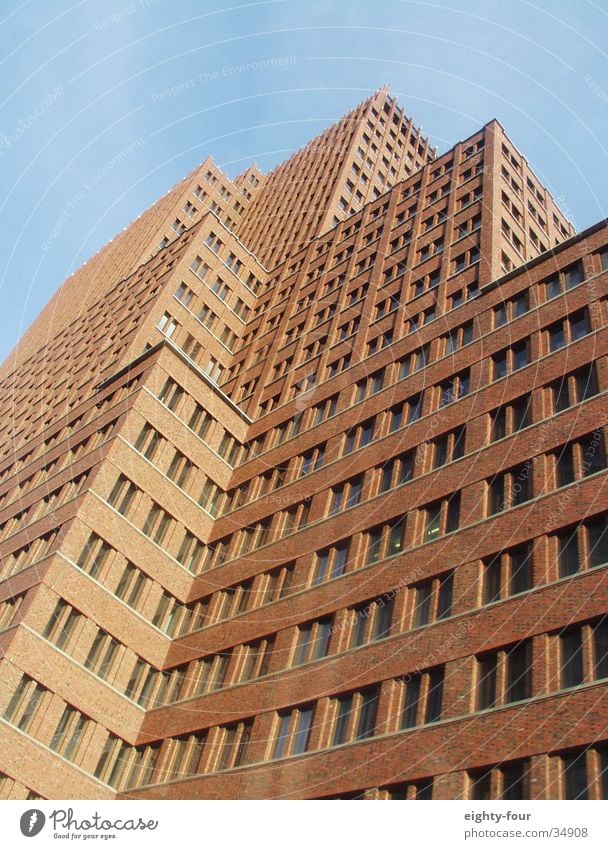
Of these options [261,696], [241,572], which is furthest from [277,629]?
[241,572]

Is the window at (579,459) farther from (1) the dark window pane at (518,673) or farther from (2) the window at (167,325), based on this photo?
(2) the window at (167,325)

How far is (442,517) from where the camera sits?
38.3m

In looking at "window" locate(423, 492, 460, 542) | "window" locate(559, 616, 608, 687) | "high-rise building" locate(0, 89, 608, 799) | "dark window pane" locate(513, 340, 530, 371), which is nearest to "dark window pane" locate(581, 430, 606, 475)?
"high-rise building" locate(0, 89, 608, 799)

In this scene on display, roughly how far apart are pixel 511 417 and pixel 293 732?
55.5ft

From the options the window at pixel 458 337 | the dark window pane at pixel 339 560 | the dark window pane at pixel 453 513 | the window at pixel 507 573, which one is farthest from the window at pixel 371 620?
the window at pixel 458 337

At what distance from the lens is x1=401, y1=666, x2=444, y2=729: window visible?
103 feet

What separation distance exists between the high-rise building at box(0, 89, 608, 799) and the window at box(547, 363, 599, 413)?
0.53ft

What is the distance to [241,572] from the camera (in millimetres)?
47469

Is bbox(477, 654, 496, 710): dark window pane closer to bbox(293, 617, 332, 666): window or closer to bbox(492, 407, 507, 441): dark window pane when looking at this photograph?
bbox(293, 617, 332, 666): window

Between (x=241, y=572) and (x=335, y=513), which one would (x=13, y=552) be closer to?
(x=241, y=572)

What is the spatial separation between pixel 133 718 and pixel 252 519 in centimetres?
1319
